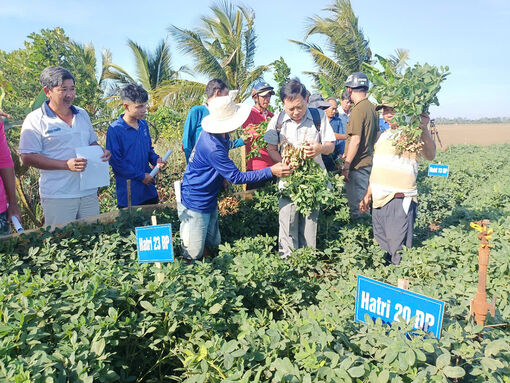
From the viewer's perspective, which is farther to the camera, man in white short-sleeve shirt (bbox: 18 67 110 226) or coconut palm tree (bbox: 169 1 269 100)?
coconut palm tree (bbox: 169 1 269 100)

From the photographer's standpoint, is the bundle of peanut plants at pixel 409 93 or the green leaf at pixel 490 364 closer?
the green leaf at pixel 490 364

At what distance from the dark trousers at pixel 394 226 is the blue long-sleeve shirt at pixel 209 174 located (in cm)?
111

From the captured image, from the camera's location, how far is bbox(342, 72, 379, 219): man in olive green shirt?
13.6ft

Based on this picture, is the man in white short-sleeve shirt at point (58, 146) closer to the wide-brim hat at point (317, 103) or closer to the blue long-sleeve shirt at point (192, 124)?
the blue long-sleeve shirt at point (192, 124)

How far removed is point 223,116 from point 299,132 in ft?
2.61

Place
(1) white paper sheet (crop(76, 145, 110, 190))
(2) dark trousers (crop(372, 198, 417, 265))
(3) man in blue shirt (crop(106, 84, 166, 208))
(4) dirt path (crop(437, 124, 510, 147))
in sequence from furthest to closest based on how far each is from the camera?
(4) dirt path (crop(437, 124, 510, 147))
(3) man in blue shirt (crop(106, 84, 166, 208))
(1) white paper sheet (crop(76, 145, 110, 190))
(2) dark trousers (crop(372, 198, 417, 265))

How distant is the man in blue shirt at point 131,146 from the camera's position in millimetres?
3764

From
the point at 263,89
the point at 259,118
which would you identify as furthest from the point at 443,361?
the point at 263,89

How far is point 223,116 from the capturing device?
3172 mm

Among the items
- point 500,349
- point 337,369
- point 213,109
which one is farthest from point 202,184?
point 500,349

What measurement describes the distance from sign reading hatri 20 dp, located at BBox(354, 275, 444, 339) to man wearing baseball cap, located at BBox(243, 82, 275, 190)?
2.58 m

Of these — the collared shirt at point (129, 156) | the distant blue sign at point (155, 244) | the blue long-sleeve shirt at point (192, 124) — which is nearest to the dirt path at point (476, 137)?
the blue long-sleeve shirt at point (192, 124)

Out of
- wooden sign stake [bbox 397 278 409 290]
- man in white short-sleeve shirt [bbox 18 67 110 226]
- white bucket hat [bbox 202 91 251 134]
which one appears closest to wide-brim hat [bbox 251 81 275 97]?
white bucket hat [bbox 202 91 251 134]

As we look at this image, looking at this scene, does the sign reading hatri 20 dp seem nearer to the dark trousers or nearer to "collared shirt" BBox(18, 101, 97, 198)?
the dark trousers
